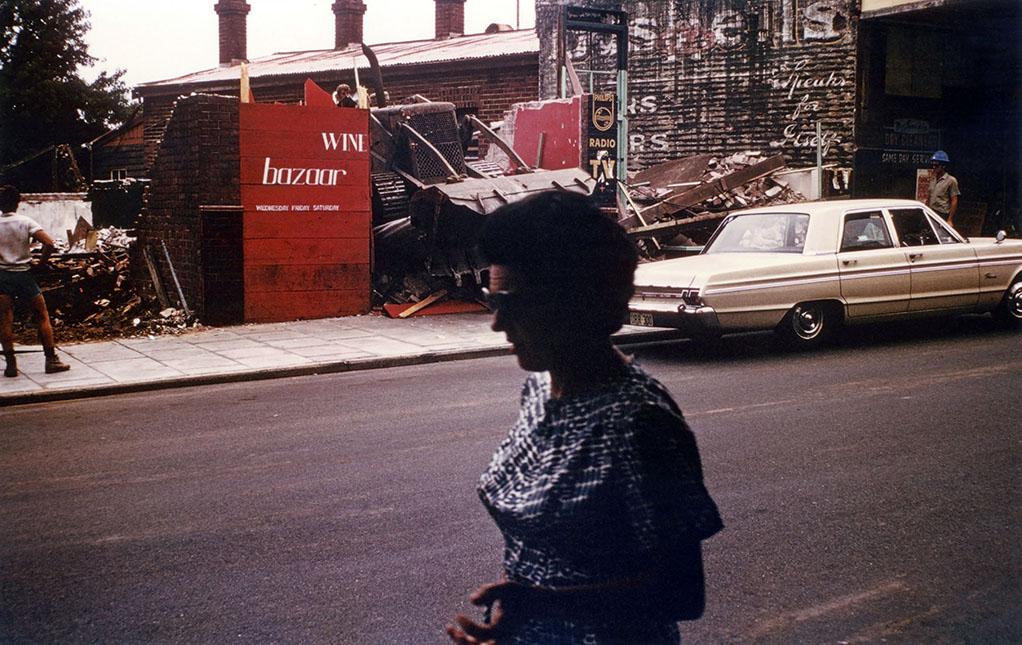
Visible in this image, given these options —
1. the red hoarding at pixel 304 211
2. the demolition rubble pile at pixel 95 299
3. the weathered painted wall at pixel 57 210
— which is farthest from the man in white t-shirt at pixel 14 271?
the weathered painted wall at pixel 57 210

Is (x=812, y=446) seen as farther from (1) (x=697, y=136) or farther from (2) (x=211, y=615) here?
(1) (x=697, y=136)

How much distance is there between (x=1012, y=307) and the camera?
11.6m

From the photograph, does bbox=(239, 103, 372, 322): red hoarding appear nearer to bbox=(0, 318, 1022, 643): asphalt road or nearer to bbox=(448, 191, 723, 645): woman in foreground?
bbox=(0, 318, 1022, 643): asphalt road

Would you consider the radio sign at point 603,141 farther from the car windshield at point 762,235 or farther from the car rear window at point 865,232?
the car rear window at point 865,232

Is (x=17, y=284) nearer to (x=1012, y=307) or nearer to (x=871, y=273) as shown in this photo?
(x=871, y=273)

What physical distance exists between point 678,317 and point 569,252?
820 centimetres

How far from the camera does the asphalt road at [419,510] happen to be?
4020 mm

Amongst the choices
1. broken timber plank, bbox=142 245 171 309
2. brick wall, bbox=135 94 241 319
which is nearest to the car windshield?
brick wall, bbox=135 94 241 319

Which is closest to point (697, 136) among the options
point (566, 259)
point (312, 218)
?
point (312, 218)

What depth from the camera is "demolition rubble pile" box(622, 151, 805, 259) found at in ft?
53.9

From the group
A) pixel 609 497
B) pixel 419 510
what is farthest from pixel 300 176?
pixel 609 497

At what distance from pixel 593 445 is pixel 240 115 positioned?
41.0 ft

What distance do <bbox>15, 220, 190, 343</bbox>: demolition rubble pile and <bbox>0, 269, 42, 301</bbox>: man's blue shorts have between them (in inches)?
108

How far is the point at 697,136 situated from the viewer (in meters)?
21.2
